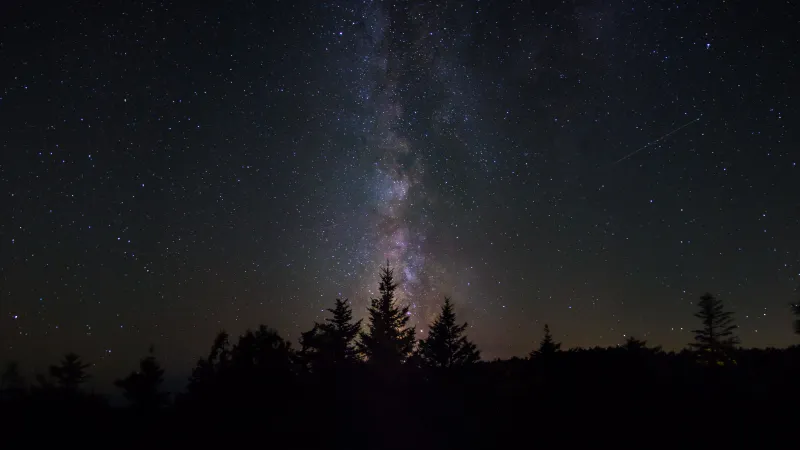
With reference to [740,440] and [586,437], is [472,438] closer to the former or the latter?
[586,437]

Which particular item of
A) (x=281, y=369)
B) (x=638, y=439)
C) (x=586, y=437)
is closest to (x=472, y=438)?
(x=586, y=437)

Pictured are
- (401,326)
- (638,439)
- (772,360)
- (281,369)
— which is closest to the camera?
(638,439)

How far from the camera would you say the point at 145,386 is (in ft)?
34.7

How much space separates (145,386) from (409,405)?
6235mm

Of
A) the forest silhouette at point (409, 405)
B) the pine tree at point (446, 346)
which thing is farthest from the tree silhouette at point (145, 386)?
the pine tree at point (446, 346)

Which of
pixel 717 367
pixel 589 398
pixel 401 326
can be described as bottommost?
pixel 589 398

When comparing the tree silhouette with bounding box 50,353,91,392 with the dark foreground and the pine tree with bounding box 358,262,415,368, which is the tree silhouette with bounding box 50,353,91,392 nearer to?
the dark foreground

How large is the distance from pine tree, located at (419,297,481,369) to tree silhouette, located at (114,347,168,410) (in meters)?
21.7

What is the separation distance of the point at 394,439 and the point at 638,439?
16.6ft

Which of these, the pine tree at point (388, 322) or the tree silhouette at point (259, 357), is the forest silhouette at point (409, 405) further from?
the pine tree at point (388, 322)

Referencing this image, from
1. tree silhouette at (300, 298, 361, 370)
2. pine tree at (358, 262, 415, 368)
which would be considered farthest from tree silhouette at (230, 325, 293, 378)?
pine tree at (358, 262, 415, 368)

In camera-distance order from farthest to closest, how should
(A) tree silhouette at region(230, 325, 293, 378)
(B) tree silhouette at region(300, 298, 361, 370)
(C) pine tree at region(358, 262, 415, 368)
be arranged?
(C) pine tree at region(358, 262, 415, 368), (B) tree silhouette at region(300, 298, 361, 370), (A) tree silhouette at region(230, 325, 293, 378)

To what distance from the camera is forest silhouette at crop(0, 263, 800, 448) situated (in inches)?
336

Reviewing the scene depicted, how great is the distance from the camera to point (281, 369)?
10992 mm
